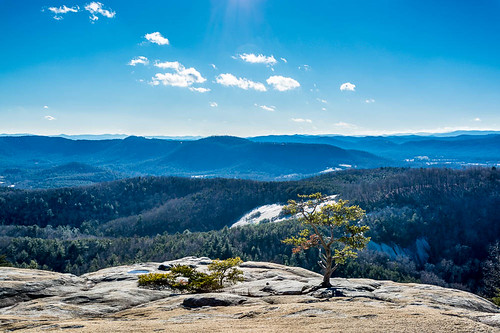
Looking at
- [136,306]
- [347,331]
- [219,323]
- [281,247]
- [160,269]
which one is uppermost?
[347,331]

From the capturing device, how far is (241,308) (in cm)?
3183

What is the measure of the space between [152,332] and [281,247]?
544 feet

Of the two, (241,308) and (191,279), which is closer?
(241,308)

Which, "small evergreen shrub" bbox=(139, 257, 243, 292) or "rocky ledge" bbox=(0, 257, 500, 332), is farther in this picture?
"small evergreen shrub" bbox=(139, 257, 243, 292)

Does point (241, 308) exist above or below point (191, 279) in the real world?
above

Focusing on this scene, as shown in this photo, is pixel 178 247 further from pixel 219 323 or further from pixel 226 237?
pixel 219 323

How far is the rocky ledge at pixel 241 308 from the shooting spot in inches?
907

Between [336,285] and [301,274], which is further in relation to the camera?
[301,274]

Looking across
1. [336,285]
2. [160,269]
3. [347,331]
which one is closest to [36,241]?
[160,269]

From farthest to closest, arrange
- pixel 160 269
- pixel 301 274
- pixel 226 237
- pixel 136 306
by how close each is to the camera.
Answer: pixel 226 237, pixel 160 269, pixel 301 274, pixel 136 306

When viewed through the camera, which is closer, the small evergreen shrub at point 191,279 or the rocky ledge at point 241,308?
the rocky ledge at point 241,308

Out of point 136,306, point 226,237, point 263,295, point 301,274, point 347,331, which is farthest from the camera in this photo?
point 226,237

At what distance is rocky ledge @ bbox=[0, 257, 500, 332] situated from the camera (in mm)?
23047

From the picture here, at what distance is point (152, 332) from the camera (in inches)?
893
